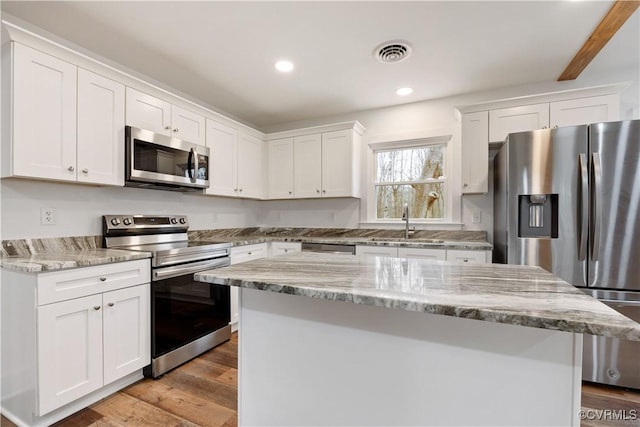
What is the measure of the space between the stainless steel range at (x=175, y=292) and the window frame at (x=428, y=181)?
5.83 feet

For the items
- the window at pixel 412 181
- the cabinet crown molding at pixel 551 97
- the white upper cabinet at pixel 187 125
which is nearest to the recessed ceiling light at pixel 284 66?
the white upper cabinet at pixel 187 125

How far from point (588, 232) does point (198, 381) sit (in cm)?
296

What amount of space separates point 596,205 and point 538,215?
334 mm

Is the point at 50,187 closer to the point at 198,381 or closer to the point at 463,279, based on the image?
the point at 198,381

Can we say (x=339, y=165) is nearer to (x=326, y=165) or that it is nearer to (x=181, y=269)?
(x=326, y=165)

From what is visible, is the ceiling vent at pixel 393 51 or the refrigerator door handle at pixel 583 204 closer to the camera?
the refrigerator door handle at pixel 583 204

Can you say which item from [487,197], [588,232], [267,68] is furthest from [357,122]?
[588,232]

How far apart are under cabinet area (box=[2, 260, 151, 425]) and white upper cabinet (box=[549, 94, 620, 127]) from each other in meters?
3.62

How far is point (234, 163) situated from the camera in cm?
337

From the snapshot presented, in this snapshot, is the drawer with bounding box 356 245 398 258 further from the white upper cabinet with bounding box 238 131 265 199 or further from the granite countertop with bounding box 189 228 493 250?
the white upper cabinet with bounding box 238 131 265 199

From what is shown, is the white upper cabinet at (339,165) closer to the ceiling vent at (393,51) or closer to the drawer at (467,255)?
the ceiling vent at (393,51)

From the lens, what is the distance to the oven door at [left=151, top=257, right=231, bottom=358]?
2.11 m

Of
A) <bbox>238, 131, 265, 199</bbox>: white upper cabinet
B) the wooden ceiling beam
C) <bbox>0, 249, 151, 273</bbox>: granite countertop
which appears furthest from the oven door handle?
the wooden ceiling beam

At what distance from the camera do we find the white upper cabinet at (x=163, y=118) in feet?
7.61
